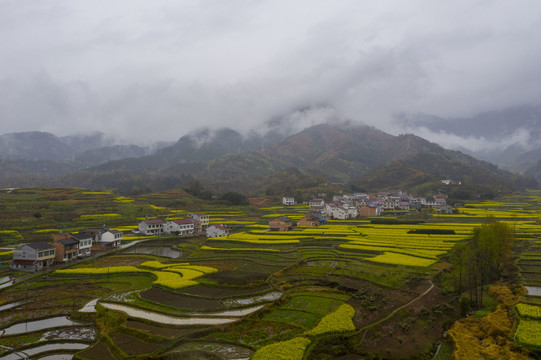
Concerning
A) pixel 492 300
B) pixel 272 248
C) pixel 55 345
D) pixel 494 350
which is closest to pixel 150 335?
pixel 55 345

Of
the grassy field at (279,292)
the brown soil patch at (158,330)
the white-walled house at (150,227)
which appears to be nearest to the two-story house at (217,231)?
the grassy field at (279,292)

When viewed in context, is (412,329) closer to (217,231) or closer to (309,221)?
(217,231)

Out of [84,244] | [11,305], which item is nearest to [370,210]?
[84,244]

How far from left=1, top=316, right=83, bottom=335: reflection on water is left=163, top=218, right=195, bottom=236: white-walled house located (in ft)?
132

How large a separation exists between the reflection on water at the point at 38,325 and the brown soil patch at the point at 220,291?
8716 mm

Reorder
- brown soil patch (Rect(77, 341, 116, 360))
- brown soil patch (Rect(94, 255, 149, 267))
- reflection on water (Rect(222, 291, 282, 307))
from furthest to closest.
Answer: brown soil patch (Rect(94, 255, 149, 267)) → reflection on water (Rect(222, 291, 282, 307)) → brown soil patch (Rect(77, 341, 116, 360))

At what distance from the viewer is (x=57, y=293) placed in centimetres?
2980

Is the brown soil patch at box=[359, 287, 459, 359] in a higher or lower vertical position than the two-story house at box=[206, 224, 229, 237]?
lower

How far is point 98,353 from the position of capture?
18.7 metres

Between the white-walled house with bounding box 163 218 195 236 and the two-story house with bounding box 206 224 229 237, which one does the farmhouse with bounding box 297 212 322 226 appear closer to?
the two-story house with bounding box 206 224 229 237

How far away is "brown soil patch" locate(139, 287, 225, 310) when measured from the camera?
81.8 ft

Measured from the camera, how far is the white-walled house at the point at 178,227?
6512 cm

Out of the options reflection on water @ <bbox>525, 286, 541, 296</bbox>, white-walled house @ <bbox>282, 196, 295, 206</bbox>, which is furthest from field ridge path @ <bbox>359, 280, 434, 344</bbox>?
white-walled house @ <bbox>282, 196, 295, 206</bbox>

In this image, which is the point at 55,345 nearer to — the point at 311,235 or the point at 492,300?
the point at 492,300
